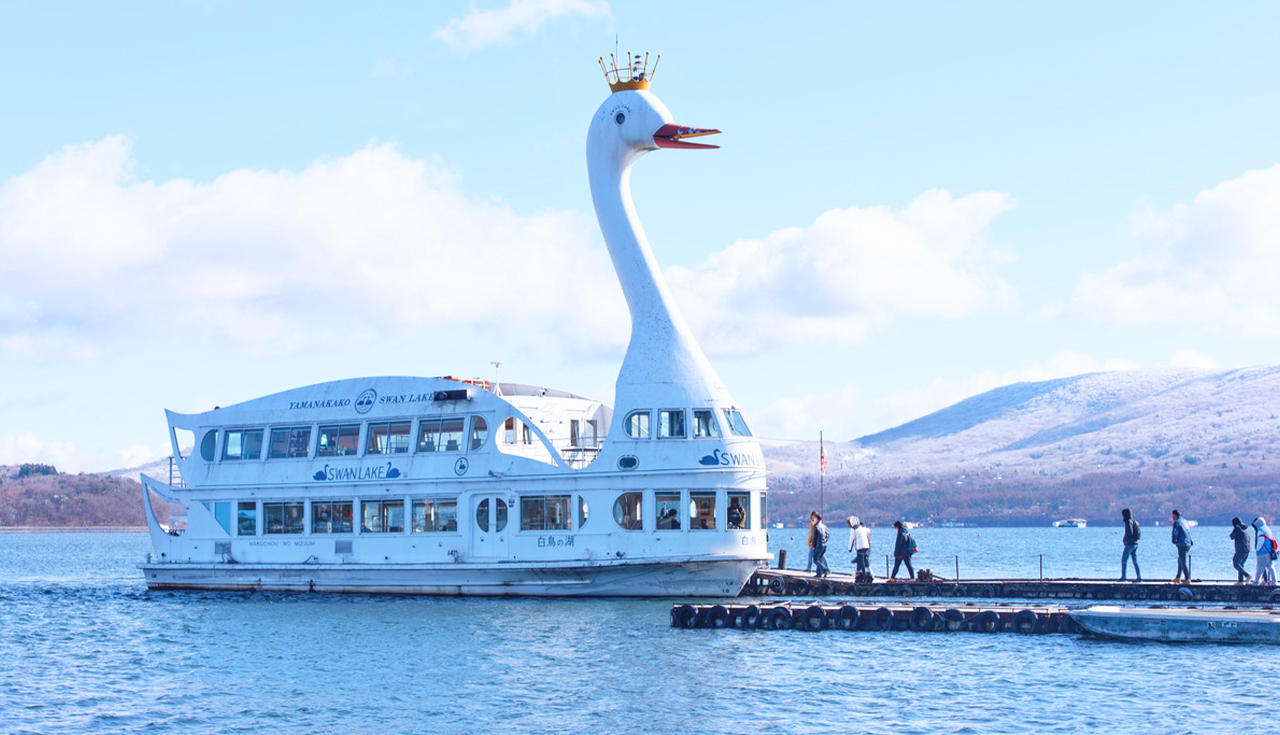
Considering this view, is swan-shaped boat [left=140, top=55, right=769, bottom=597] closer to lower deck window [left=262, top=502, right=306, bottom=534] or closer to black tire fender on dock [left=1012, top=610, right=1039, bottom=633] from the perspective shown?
lower deck window [left=262, top=502, right=306, bottom=534]

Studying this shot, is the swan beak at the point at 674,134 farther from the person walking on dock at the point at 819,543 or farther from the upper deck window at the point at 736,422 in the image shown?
the person walking on dock at the point at 819,543

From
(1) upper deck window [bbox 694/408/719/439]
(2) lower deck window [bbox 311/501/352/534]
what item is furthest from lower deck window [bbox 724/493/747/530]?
(2) lower deck window [bbox 311/501/352/534]

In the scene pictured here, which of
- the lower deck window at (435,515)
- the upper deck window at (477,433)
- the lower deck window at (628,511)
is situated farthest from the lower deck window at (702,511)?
the lower deck window at (435,515)

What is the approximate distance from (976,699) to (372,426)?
844 inches

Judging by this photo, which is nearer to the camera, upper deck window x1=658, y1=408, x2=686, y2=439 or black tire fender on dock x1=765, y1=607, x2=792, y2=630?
black tire fender on dock x1=765, y1=607, x2=792, y2=630

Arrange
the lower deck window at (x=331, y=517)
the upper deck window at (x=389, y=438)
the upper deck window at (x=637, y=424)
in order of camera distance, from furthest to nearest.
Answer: the lower deck window at (x=331, y=517), the upper deck window at (x=389, y=438), the upper deck window at (x=637, y=424)

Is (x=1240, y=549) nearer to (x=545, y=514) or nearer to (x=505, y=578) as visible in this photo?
(x=545, y=514)

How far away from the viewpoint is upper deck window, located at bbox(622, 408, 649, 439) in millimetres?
34688

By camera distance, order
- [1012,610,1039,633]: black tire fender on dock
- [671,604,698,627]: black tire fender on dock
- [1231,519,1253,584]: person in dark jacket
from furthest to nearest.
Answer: [1231,519,1253,584]: person in dark jacket
[671,604,698,627]: black tire fender on dock
[1012,610,1039,633]: black tire fender on dock

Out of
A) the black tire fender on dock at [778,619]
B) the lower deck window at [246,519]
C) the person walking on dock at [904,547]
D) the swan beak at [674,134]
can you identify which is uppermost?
the swan beak at [674,134]

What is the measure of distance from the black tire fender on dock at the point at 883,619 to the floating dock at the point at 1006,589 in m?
5.28

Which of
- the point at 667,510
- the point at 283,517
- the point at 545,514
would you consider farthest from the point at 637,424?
the point at 283,517

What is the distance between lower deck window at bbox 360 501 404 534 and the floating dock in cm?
1055

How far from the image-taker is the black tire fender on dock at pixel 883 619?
103 feet
